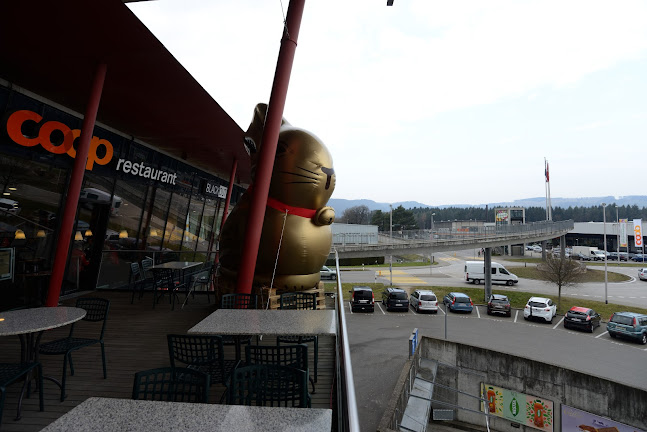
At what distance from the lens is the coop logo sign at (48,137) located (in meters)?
7.63

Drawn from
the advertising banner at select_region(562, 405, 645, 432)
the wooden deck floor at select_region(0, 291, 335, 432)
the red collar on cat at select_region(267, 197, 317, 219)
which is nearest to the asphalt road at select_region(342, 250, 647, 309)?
the advertising banner at select_region(562, 405, 645, 432)

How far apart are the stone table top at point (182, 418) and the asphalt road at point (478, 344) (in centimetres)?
776

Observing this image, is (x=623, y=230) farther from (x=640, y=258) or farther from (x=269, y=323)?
(x=269, y=323)

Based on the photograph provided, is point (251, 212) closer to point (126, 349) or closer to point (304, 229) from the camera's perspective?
point (304, 229)

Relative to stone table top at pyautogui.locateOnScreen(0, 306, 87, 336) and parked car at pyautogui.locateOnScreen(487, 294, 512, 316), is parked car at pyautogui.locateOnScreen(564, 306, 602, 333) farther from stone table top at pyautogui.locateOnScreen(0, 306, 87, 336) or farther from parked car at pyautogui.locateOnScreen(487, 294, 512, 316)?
stone table top at pyautogui.locateOnScreen(0, 306, 87, 336)

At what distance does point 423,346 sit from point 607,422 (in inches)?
226

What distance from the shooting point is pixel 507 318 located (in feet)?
63.2

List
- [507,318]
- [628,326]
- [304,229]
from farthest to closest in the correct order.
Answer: [507,318] < [628,326] < [304,229]

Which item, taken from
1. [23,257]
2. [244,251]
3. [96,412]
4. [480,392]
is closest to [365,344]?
[480,392]

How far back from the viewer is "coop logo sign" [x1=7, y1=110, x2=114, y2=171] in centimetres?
763

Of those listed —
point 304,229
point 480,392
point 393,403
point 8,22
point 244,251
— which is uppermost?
point 8,22

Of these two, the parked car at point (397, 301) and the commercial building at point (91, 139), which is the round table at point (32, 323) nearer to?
the commercial building at point (91, 139)

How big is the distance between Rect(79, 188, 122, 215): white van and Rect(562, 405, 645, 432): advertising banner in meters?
16.1

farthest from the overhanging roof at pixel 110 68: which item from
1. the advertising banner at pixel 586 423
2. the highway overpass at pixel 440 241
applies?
the advertising banner at pixel 586 423
